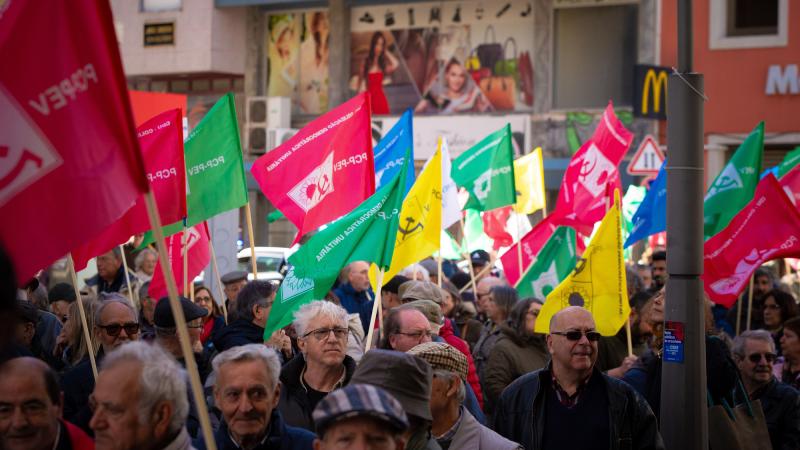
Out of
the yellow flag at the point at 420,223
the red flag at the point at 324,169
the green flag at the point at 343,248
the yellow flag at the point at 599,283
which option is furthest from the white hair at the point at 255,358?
the red flag at the point at 324,169

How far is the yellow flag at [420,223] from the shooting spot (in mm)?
9805

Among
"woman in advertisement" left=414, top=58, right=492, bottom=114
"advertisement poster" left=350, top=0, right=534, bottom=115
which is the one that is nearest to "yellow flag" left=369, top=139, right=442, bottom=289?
"advertisement poster" left=350, top=0, right=534, bottom=115

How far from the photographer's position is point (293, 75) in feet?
102

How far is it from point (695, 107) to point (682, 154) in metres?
0.27

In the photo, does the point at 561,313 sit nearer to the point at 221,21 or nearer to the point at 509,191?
the point at 509,191

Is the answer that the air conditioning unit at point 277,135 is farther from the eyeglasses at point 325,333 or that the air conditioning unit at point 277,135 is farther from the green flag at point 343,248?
the eyeglasses at point 325,333

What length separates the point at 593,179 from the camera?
48.7ft

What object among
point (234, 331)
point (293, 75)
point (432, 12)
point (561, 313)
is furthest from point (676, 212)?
point (293, 75)

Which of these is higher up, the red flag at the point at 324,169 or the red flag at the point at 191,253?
the red flag at the point at 324,169

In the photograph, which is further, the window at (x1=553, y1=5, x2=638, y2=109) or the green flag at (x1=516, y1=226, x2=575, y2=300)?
the window at (x1=553, y1=5, x2=638, y2=109)

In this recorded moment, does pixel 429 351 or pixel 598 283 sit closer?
pixel 429 351

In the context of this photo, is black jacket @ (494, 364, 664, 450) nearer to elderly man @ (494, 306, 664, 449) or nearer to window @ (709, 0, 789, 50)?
elderly man @ (494, 306, 664, 449)

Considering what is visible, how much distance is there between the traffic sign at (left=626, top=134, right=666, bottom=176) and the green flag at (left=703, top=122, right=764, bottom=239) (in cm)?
299

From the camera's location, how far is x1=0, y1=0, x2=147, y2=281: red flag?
15.4 ft
